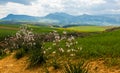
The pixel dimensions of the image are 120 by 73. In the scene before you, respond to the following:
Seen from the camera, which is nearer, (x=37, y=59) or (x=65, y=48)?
(x=37, y=59)

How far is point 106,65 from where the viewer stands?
15.8 metres

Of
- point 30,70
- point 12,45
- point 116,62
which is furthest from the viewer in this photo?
point 12,45

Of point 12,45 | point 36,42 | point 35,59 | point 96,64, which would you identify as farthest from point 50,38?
point 96,64

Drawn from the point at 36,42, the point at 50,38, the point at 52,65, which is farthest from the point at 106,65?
the point at 50,38

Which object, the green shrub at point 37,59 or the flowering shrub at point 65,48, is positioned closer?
the flowering shrub at point 65,48

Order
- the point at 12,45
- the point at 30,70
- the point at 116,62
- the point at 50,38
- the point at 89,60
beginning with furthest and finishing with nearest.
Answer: the point at 50,38, the point at 12,45, the point at 30,70, the point at 89,60, the point at 116,62

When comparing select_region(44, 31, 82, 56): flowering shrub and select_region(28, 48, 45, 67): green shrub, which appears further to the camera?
select_region(28, 48, 45, 67): green shrub

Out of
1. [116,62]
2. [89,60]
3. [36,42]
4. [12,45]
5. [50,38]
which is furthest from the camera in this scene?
[50,38]

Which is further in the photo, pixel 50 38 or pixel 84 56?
pixel 50 38

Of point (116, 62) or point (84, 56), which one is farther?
point (84, 56)

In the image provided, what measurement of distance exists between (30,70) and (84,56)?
12.1ft

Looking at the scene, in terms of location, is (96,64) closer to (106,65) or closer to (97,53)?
(106,65)

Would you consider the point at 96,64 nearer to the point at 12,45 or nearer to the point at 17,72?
the point at 17,72

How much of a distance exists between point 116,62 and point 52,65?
4.20m
